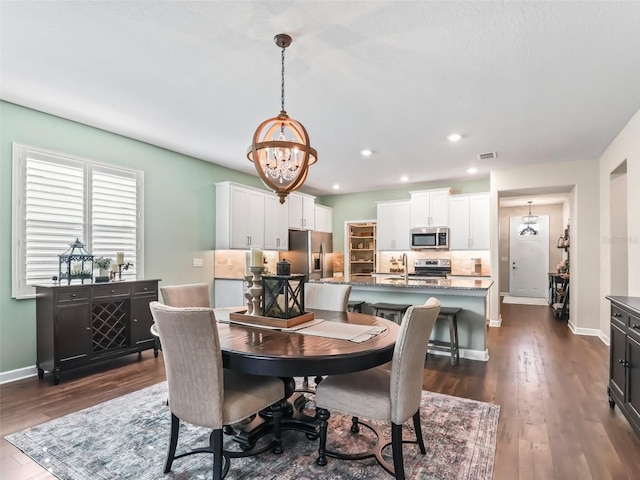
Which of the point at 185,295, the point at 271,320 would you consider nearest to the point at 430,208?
the point at 185,295

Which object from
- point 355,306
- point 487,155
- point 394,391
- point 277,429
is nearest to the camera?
point 394,391

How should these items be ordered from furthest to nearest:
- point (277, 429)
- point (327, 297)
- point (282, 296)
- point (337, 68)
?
1. point (327, 297)
2. point (337, 68)
3. point (282, 296)
4. point (277, 429)

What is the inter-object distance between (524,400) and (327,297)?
1918 millimetres

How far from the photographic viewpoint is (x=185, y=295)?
3.08 metres

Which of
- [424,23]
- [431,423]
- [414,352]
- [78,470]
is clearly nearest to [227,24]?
[424,23]

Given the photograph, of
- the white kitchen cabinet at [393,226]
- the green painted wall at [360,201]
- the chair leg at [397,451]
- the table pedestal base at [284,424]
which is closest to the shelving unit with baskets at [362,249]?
the green painted wall at [360,201]

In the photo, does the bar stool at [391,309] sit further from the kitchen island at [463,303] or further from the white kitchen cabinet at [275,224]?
the white kitchen cabinet at [275,224]

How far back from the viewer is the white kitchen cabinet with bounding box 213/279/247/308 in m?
5.35

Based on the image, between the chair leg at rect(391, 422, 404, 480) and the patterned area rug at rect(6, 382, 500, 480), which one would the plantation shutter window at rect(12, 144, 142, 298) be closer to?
the patterned area rug at rect(6, 382, 500, 480)

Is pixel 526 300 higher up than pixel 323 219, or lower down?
lower down

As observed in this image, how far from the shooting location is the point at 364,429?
249 centimetres

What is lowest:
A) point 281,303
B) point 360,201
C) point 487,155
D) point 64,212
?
point 281,303

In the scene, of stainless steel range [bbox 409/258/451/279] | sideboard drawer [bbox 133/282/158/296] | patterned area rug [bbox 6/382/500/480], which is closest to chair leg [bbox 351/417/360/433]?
patterned area rug [bbox 6/382/500/480]

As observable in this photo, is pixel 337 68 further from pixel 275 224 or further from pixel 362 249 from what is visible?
pixel 362 249
